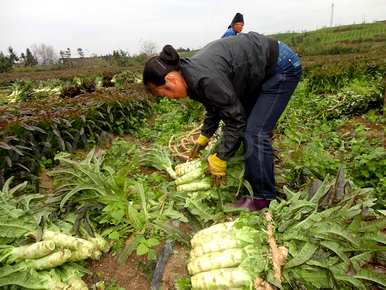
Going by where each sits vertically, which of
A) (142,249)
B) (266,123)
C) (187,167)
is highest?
(266,123)

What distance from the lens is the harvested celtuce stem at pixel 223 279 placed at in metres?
2.17

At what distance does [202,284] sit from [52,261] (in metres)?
0.95

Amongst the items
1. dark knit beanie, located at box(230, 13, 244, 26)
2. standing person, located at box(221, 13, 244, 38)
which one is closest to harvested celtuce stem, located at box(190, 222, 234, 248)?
standing person, located at box(221, 13, 244, 38)

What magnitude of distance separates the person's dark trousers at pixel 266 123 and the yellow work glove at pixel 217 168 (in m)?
0.18

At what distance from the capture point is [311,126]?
654 centimetres

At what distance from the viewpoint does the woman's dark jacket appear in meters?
2.72

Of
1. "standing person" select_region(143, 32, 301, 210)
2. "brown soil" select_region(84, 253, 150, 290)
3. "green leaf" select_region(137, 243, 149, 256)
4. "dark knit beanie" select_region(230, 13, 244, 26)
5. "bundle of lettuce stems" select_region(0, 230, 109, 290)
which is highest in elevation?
"dark knit beanie" select_region(230, 13, 244, 26)

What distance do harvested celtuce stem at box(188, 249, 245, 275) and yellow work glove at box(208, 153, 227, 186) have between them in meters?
0.84

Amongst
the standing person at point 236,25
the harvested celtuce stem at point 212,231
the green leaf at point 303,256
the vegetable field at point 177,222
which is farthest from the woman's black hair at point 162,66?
the standing person at point 236,25

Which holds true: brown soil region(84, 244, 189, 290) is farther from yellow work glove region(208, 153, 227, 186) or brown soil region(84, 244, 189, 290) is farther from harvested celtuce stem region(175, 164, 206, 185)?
harvested celtuce stem region(175, 164, 206, 185)

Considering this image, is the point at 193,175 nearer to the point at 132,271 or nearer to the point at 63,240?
the point at 132,271

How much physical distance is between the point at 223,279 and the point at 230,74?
4.73 feet

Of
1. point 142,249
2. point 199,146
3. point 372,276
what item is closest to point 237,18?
point 199,146

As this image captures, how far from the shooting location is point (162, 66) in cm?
272
